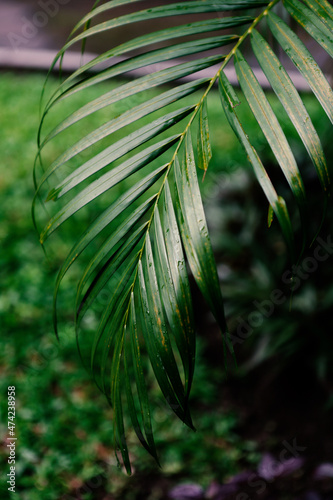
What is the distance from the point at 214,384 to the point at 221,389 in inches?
1.6

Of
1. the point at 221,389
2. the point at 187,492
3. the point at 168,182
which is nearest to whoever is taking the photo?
the point at 168,182

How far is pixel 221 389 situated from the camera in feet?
6.93

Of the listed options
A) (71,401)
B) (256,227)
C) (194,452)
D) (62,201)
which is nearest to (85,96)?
(62,201)

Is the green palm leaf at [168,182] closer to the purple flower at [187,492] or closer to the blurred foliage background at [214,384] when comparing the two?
the purple flower at [187,492]

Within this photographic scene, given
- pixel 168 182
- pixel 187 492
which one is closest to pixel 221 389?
pixel 187 492

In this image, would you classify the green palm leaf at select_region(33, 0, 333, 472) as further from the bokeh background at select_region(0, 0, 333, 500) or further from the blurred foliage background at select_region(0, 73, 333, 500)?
the blurred foliage background at select_region(0, 73, 333, 500)

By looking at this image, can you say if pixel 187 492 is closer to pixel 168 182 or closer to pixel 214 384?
pixel 214 384

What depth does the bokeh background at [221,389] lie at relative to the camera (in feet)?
5.65

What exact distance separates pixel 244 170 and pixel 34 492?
6.21 feet

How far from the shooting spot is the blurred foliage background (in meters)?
1.77

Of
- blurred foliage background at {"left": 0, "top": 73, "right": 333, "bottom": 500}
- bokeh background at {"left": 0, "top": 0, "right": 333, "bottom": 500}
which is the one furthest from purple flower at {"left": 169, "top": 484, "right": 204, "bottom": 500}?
blurred foliage background at {"left": 0, "top": 73, "right": 333, "bottom": 500}

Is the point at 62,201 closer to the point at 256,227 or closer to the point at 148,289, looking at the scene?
the point at 256,227

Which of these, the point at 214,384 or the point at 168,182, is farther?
the point at 214,384

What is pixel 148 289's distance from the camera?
87 centimetres
